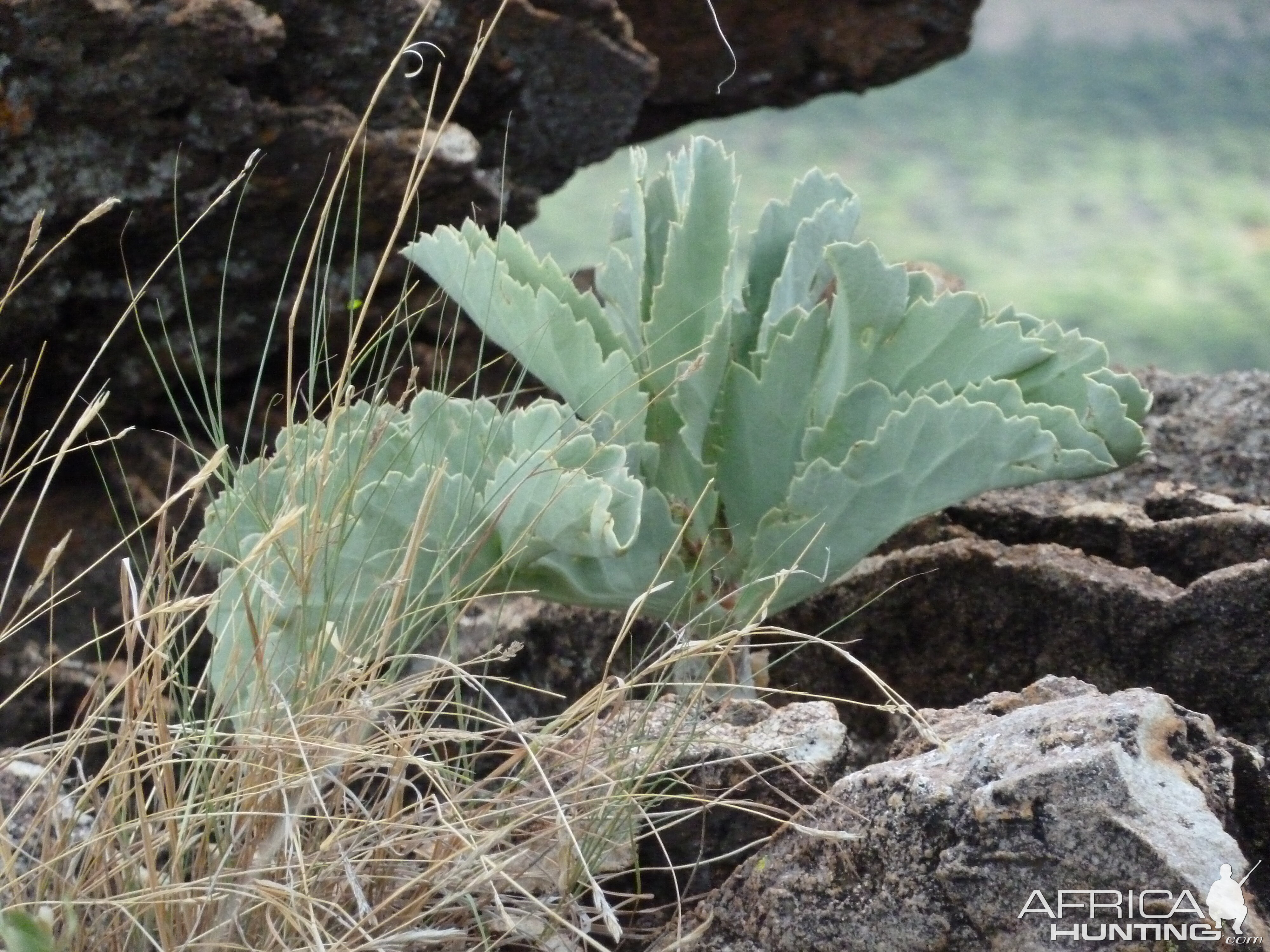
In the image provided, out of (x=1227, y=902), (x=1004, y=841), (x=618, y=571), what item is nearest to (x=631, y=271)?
(x=618, y=571)

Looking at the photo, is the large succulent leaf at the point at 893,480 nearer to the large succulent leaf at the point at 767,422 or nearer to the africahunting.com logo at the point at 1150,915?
the large succulent leaf at the point at 767,422

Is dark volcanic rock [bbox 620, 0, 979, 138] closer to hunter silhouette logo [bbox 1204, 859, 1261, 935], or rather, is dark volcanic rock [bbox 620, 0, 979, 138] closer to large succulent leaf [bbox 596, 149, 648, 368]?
large succulent leaf [bbox 596, 149, 648, 368]

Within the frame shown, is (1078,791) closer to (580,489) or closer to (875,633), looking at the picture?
(580,489)

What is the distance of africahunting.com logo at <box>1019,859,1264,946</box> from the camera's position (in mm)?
913

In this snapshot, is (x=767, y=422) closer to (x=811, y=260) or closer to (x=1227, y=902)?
(x=811, y=260)

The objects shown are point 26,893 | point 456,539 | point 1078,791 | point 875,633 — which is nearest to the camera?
point 1078,791

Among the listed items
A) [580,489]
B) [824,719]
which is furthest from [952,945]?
[580,489]

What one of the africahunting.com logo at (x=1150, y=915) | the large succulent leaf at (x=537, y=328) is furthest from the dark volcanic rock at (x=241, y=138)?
the africahunting.com logo at (x=1150, y=915)

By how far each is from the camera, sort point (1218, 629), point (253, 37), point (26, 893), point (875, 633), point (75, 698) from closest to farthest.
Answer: point (26, 893)
point (1218, 629)
point (875, 633)
point (253, 37)
point (75, 698)

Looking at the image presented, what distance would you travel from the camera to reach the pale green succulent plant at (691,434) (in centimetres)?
123

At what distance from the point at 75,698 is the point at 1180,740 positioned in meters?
1.60

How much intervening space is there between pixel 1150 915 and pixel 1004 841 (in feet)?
0.37

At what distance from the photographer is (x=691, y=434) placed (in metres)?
1.39

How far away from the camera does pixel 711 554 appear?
4.75 ft
